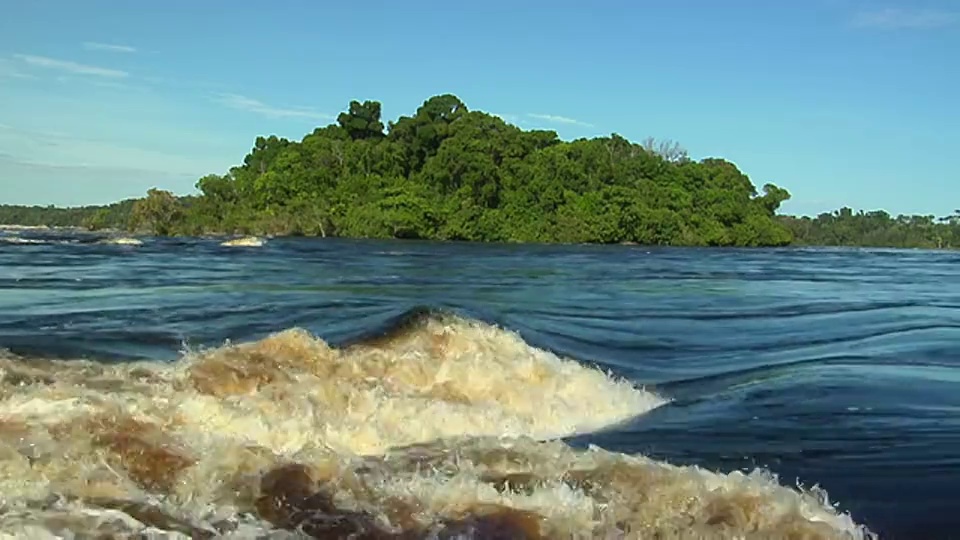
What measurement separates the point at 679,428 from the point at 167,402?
4717 mm

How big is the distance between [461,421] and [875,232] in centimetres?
13517

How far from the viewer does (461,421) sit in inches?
364

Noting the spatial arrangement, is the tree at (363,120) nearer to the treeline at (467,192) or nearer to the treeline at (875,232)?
the treeline at (467,192)

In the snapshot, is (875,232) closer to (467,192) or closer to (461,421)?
(467,192)

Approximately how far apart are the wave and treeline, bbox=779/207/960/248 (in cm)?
11025

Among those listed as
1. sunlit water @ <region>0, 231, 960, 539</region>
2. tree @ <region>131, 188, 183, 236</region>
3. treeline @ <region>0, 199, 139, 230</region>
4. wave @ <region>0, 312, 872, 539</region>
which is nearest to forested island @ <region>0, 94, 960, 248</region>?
tree @ <region>131, 188, 183, 236</region>

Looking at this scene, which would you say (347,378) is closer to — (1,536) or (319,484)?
(319,484)

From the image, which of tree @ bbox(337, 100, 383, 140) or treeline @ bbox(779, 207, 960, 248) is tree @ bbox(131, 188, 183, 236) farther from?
treeline @ bbox(779, 207, 960, 248)

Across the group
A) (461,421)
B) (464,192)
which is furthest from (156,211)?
(461,421)

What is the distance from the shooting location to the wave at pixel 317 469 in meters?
5.88

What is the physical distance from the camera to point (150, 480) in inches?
250

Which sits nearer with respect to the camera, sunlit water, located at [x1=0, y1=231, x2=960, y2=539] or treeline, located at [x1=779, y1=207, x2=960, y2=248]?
sunlit water, located at [x1=0, y1=231, x2=960, y2=539]

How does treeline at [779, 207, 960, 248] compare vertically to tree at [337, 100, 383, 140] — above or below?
below

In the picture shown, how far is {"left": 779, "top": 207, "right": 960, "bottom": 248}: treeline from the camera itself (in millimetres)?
122188
